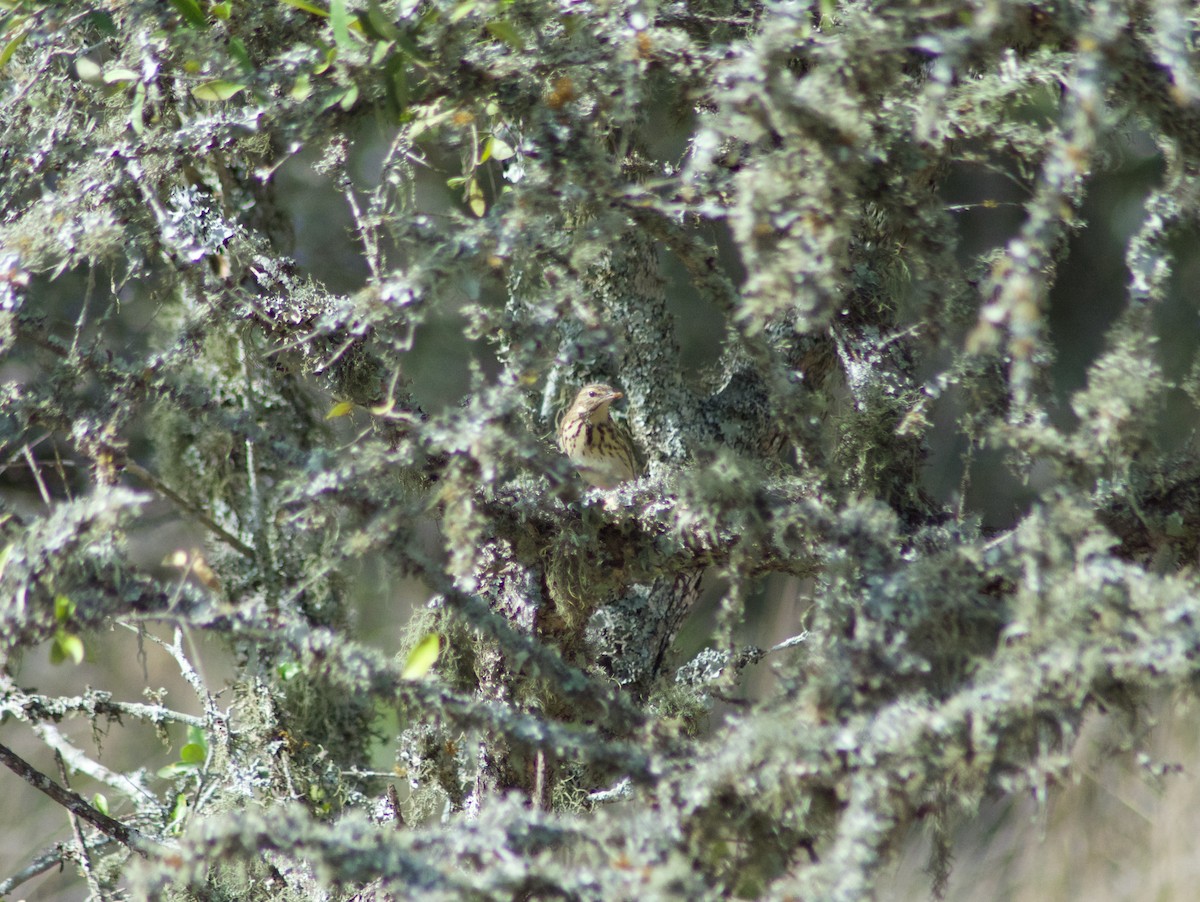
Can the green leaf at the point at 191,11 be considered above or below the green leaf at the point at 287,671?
above

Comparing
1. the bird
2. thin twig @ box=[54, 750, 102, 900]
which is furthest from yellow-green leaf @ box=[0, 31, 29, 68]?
thin twig @ box=[54, 750, 102, 900]

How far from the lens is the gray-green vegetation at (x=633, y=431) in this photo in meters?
1.57

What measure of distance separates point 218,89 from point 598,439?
6.37ft

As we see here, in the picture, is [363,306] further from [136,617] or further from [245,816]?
[245,816]

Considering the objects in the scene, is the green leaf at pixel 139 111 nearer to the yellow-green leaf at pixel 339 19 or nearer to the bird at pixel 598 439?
the yellow-green leaf at pixel 339 19

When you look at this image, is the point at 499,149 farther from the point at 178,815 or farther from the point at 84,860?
the point at 84,860

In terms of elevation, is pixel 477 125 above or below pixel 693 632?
above

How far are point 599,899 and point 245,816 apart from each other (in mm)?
524

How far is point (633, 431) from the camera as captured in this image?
3.02 meters

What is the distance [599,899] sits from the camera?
60.4 inches

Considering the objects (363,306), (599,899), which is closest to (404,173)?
(363,306)

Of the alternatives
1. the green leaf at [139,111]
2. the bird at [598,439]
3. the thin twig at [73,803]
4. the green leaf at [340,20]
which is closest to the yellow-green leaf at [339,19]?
the green leaf at [340,20]

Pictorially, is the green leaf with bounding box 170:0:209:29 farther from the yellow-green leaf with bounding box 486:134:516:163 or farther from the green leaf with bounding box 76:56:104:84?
the green leaf with bounding box 76:56:104:84

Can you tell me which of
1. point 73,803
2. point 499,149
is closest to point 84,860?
point 73,803
